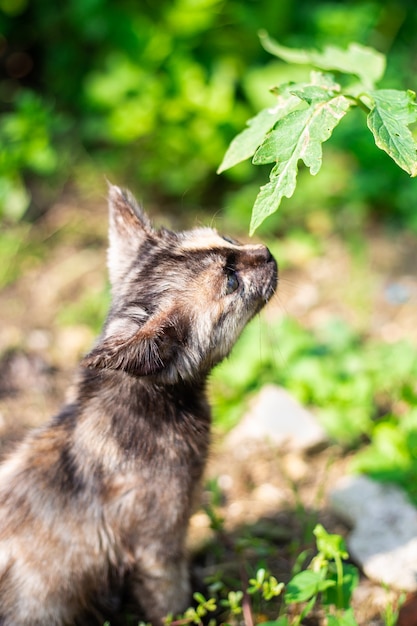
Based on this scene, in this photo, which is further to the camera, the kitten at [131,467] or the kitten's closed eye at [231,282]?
the kitten's closed eye at [231,282]

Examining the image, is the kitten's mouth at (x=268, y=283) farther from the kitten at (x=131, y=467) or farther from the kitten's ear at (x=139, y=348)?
the kitten's ear at (x=139, y=348)

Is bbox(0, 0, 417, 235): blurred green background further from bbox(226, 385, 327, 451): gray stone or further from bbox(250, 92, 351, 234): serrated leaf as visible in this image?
bbox(250, 92, 351, 234): serrated leaf

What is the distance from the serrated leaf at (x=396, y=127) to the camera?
238cm

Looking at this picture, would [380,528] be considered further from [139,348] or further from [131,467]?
[139,348]

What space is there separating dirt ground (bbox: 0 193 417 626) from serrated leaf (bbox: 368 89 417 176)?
6.32 feet

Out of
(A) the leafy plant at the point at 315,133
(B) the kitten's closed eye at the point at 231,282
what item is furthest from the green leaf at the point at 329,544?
(A) the leafy plant at the point at 315,133

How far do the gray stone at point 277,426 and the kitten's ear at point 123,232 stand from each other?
1.45 metres

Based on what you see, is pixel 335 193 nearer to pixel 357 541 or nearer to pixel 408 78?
pixel 408 78

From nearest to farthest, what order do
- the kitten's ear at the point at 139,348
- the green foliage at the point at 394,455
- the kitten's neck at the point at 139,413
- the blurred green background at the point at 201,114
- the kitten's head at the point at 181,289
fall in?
the kitten's ear at the point at 139,348 < the kitten's head at the point at 181,289 < the kitten's neck at the point at 139,413 < the green foliage at the point at 394,455 < the blurred green background at the point at 201,114

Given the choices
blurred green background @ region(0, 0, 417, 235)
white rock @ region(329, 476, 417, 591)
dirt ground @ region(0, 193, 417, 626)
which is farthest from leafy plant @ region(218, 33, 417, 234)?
blurred green background @ region(0, 0, 417, 235)

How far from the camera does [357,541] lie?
3.66 metres

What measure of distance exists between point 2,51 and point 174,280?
562cm

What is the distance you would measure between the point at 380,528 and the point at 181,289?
1.66 m

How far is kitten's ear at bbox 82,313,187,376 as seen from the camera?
2.48 m
